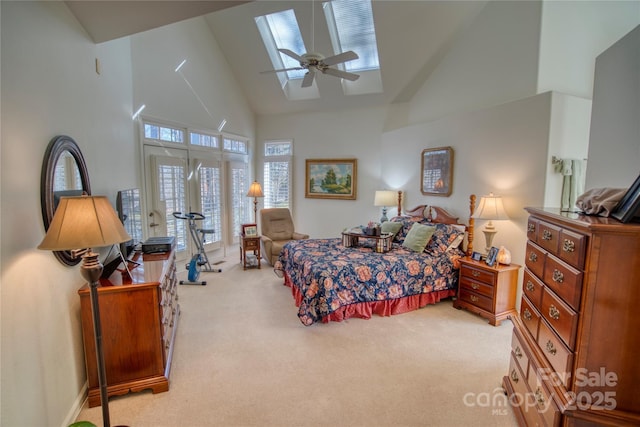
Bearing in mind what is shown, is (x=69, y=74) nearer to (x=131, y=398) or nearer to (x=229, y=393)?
(x=131, y=398)

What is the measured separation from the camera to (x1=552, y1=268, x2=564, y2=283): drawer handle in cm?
164

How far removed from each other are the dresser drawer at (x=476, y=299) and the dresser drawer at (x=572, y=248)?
2096 mm

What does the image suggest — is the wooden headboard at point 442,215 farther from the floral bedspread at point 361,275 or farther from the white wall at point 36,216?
the white wall at point 36,216

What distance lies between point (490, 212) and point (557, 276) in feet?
6.93

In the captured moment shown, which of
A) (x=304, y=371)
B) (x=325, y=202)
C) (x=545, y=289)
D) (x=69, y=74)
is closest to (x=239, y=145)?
(x=325, y=202)

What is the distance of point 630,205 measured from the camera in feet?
4.56

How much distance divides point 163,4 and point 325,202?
199 inches

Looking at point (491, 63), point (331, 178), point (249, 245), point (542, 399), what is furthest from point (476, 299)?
point (331, 178)

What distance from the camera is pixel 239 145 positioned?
22.1 feet

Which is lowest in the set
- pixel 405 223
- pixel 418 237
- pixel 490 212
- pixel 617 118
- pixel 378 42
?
pixel 418 237

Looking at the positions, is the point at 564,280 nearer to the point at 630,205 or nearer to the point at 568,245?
the point at 568,245

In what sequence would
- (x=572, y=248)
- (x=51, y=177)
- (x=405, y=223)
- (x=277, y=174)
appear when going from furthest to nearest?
(x=277, y=174)
(x=405, y=223)
(x=51, y=177)
(x=572, y=248)

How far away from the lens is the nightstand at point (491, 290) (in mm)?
3469

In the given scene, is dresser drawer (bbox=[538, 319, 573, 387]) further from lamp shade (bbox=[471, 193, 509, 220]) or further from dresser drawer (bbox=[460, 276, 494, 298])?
lamp shade (bbox=[471, 193, 509, 220])
